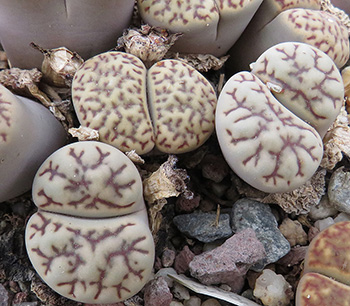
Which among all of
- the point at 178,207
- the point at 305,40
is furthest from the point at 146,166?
the point at 305,40

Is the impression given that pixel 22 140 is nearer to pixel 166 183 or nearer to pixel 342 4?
pixel 166 183

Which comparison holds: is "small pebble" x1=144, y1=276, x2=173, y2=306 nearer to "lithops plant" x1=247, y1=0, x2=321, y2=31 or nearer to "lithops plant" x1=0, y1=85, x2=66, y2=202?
"lithops plant" x1=0, y1=85, x2=66, y2=202

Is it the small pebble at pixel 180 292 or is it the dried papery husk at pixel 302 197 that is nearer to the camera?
the small pebble at pixel 180 292

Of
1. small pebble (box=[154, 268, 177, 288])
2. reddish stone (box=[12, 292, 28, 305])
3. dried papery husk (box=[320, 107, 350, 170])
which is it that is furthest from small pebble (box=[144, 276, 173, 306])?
dried papery husk (box=[320, 107, 350, 170])

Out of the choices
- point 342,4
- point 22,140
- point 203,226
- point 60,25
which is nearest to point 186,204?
point 203,226

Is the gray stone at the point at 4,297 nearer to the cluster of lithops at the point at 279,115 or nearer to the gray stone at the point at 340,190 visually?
the cluster of lithops at the point at 279,115

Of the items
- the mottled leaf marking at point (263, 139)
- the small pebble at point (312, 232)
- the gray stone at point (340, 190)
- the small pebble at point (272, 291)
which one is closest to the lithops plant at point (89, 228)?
the mottled leaf marking at point (263, 139)
